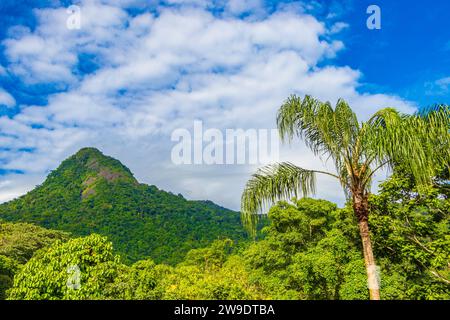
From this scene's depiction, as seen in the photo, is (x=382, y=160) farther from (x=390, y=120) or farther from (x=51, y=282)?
(x=51, y=282)

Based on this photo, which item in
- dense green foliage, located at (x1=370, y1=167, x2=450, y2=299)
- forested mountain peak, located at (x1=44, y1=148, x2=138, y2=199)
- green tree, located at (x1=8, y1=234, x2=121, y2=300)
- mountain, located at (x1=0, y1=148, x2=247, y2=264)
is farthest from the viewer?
forested mountain peak, located at (x1=44, y1=148, x2=138, y2=199)

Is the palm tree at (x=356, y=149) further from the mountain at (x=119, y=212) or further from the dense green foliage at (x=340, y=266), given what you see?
the mountain at (x=119, y=212)

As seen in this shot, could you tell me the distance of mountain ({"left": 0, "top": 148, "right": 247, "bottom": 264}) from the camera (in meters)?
58.9

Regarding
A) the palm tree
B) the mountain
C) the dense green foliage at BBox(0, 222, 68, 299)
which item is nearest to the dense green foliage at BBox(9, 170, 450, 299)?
the palm tree

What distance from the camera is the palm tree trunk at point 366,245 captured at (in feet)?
20.2

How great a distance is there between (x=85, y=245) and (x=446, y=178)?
9.19 m

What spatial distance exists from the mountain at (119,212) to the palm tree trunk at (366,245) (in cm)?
4218

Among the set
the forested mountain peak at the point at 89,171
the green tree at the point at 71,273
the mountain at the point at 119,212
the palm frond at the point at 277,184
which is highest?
the forested mountain peak at the point at 89,171

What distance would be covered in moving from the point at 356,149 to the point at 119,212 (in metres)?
73.5

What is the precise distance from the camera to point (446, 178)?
9156mm

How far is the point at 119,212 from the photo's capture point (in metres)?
75.2

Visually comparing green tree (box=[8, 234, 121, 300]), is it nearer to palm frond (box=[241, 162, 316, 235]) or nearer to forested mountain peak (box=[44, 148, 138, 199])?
palm frond (box=[241, 162, 316, 235])

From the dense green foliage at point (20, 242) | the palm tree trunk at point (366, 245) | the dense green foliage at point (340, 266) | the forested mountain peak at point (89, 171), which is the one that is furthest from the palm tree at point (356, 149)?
the forested mountain peak at point (89, 171)
